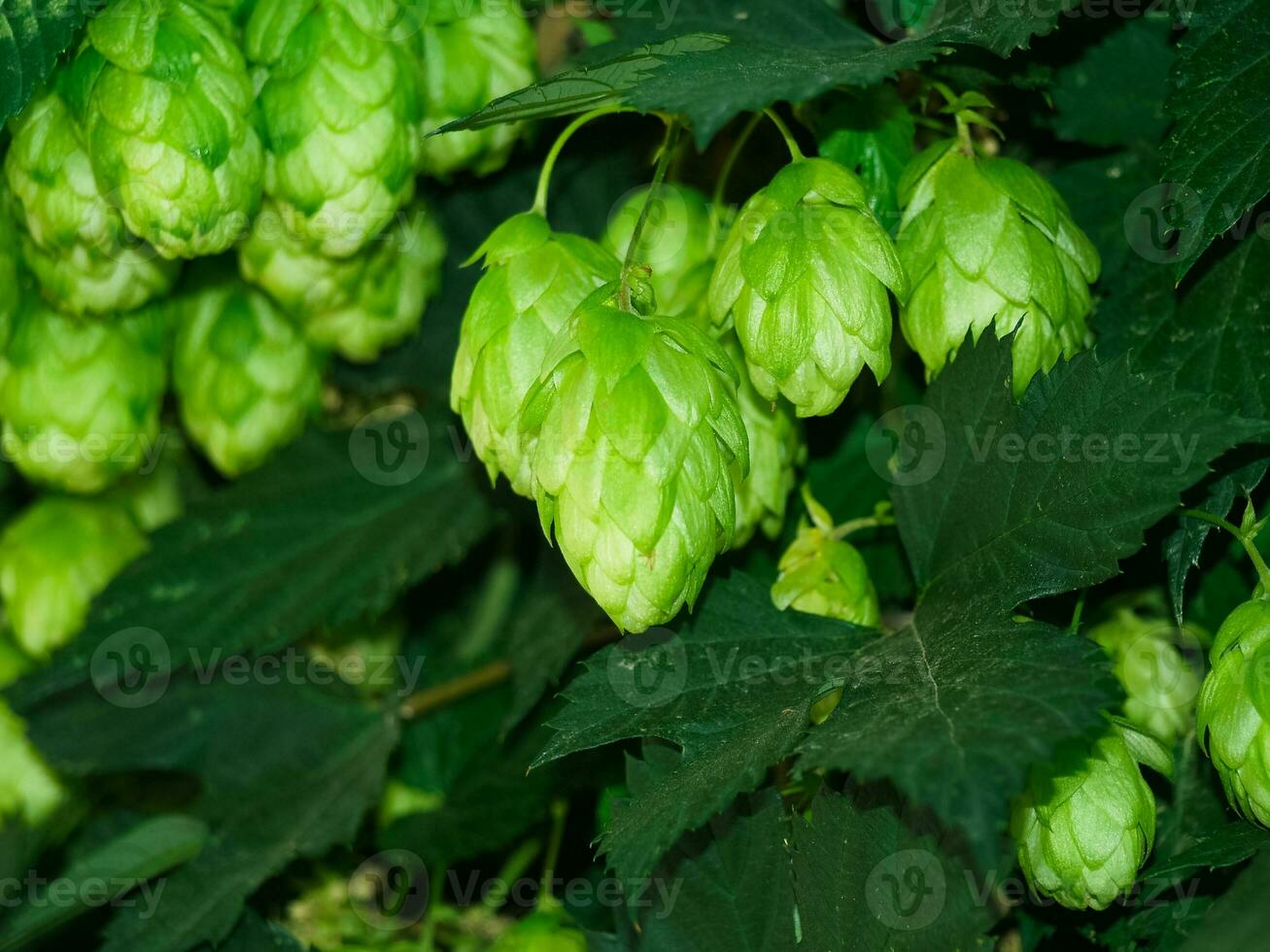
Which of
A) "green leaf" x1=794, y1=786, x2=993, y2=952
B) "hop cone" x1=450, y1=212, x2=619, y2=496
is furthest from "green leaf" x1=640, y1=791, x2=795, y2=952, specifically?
"hop cone" x1=450, y1=212, x2=619, y2=496

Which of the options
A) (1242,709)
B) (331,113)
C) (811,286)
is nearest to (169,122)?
(331,113)

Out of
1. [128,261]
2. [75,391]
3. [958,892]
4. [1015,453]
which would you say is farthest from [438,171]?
[958,892]

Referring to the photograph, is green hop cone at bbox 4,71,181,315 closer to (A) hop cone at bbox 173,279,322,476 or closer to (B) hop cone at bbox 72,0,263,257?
(B) hop cone at bbox 72,0,263,257

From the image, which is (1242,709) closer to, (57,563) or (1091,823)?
(1091,823)

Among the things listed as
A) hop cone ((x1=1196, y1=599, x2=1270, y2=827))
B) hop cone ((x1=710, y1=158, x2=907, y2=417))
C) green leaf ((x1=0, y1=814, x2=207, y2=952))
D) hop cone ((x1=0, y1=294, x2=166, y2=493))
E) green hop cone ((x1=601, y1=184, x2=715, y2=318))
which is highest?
hop cone ((x1=710, y1=158, x2=907, y2=417))

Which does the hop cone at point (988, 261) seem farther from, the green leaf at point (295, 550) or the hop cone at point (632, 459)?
the green leaf at point (295, 550)

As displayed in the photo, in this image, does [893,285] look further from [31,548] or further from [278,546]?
[31,548]
